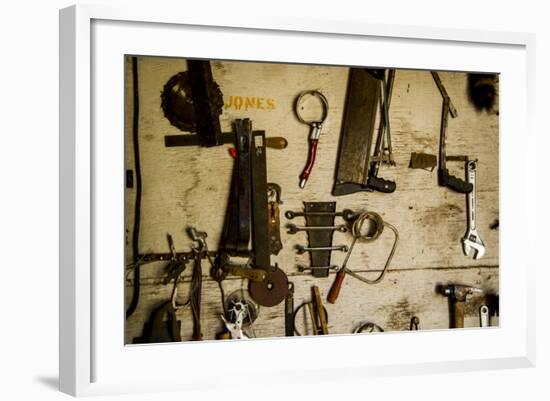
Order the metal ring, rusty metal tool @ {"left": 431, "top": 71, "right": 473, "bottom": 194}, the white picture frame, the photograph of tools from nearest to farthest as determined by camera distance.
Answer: the white picture frame, the photograph of tools, the metal ring, rusty metal tool @ {"left": 431, "top": 71, "right": 473, "bottom": 194}

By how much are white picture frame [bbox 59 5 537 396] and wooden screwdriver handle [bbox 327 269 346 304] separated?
21cm

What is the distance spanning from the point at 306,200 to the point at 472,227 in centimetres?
45

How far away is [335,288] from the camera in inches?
93.0

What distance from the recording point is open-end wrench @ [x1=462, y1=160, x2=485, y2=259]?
243cm

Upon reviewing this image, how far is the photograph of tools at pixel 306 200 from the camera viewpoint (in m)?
2.18

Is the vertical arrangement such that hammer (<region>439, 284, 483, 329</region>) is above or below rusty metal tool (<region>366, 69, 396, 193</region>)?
below

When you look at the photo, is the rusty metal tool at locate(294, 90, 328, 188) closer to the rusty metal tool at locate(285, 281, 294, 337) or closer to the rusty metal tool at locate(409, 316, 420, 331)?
the rusty metal tool at locate(285, 281, 294, 337)

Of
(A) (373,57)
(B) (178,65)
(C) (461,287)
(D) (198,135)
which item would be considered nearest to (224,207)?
(D) (198,135)

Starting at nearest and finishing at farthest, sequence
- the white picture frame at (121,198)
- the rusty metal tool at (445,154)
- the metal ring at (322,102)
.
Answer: the white picture frame at (121,198), the metal ring at (322,102), the rusty metal tool at (445,154)

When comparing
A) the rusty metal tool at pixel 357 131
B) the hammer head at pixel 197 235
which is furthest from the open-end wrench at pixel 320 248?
the hammer head at pixel 197 235

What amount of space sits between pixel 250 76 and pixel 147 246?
0.47 metres

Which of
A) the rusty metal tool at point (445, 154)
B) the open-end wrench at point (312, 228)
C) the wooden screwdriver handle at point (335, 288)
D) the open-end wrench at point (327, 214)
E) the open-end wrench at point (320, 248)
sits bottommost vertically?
the wooden screwdriver handle at point (335, 288)

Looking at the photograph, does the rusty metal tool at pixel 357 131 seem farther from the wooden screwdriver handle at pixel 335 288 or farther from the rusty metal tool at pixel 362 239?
the wooden screwdriver handle at pixel 335 288

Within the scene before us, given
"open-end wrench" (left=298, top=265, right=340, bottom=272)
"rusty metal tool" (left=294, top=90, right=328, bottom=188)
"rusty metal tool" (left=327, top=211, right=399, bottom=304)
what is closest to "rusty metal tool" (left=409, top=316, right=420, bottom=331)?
"rusty metal tool" (left=327, top=211, right=399, bottom=304)
